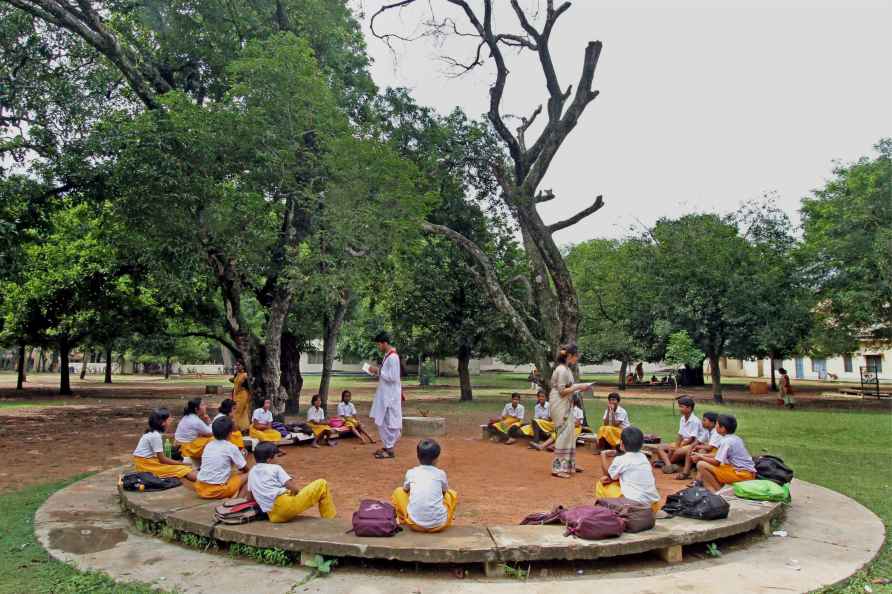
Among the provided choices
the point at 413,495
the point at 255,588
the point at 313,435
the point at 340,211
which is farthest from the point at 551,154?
the point at 255,588

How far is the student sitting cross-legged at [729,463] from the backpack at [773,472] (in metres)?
0.10

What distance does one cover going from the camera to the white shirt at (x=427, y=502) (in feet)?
16.9

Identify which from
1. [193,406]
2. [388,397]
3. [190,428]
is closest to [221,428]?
[193,406]

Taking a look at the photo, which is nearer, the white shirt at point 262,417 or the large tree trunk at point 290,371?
the white shirt at point 262,417

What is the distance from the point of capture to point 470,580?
4.69 m

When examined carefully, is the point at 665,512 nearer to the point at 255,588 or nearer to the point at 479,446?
the point at 255,588

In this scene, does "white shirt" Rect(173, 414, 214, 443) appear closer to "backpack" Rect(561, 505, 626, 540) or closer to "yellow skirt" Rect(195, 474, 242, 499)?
"yellow skirt" Rect(195, 474, 242, 499)

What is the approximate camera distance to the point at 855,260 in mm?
21016

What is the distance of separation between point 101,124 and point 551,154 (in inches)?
383

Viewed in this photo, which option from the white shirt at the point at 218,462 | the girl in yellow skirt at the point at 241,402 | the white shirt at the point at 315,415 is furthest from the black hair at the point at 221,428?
the girl in yellow skirt at the point at 241,402

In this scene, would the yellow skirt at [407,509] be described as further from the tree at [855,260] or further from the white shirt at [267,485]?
the tree at [855,260]

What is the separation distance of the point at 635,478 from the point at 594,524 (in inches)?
32.9

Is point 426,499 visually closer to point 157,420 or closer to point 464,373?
point 157,420

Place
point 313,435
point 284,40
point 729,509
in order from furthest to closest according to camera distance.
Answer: point 284,40 < point 313,435 < point 729,509
